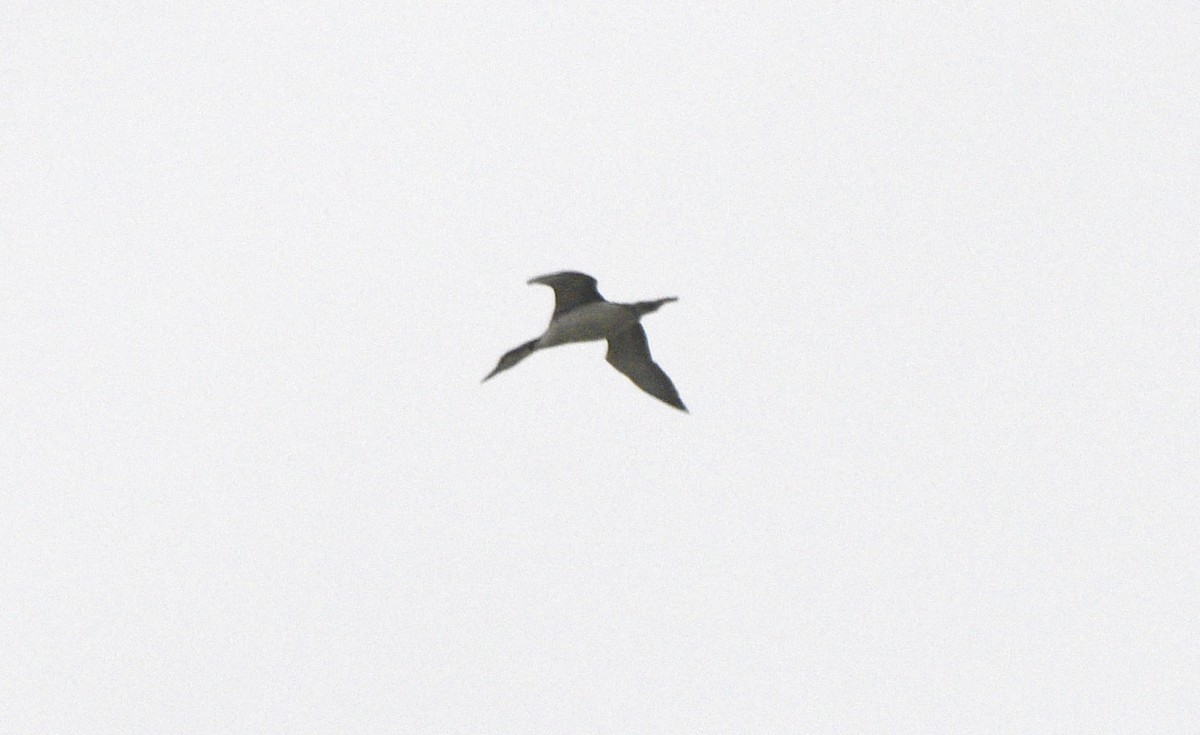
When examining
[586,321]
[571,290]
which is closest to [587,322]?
[586,321]

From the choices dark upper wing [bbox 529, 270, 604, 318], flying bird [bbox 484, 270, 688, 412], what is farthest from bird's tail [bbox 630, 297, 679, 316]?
dark upper wing [bbox 529, 270, 604, 318]

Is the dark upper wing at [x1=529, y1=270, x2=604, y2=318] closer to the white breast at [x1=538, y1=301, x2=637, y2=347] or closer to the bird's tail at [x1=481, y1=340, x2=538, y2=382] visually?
the white breast at [x1=538, y1=301, x2=637, y2=347]

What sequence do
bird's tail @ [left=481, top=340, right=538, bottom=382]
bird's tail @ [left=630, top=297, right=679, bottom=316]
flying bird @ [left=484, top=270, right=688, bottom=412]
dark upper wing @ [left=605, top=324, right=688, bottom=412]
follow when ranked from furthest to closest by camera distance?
dark upper wing @ [left=605, top=324, right=688, bottom=412], bird's tail @ [left=481, top=340, right=538, bottom=382], flying bird @ [left=484, top=270, right=688, bottom=412], bird's tail @ [left=630, top=297, right=679, bottom=316]

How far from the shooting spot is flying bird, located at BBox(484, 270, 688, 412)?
23250 millimetres

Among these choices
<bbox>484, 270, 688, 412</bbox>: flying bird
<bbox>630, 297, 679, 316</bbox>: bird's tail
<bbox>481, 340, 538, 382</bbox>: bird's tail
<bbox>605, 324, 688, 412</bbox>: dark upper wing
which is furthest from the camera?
<bbox>605, 324, 688, 412</bbox>: dark upper wing

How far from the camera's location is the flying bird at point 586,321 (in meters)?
23.2

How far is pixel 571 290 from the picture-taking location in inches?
926

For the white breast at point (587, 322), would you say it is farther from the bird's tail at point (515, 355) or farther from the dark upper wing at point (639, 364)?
the dark upper wing at point (639, 364)

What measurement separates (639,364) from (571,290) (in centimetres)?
166

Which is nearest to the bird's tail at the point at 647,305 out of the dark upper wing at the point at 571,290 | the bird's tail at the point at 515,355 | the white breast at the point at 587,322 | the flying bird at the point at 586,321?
the flying bird at the point at 586,321

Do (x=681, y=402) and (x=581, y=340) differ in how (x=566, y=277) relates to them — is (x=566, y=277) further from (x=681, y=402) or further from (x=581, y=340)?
(x=681, y=402)

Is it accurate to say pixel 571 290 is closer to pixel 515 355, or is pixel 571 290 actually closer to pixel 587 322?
pixel 587 322

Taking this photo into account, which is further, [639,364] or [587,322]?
[639,364]

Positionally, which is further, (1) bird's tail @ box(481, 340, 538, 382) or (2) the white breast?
(1) bird's tail @ box(481, 340, 538, 382)
